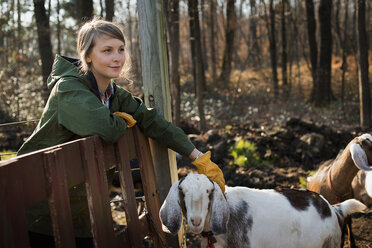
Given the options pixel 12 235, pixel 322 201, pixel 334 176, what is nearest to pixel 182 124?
pixel 334 176

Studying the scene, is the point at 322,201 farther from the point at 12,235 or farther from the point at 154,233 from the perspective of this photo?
the point at 12,235

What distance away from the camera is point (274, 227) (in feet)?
10.0

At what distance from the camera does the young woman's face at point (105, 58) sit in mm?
→ 2791

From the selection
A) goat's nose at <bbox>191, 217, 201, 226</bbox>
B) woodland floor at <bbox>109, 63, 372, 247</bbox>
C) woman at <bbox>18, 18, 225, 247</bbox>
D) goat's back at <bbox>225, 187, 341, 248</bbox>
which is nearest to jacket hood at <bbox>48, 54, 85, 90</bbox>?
woman at <bbox>18, 18, 225, 247</bbox>

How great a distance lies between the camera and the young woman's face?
9.16ft

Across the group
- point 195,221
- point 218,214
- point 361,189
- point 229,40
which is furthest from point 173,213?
point 229,40

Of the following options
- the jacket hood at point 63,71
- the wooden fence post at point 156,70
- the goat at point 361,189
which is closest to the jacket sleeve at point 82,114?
the jacket hood at point 63,71

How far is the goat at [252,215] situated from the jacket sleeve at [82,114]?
0.68 metres

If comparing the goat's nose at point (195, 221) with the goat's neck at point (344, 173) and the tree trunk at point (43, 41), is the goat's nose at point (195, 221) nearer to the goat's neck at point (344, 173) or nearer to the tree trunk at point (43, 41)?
the goat's neck at point (344, 173)

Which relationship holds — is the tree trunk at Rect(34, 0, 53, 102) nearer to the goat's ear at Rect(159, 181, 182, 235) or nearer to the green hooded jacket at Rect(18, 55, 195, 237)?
the green hooded jacket at Rect(18, 55, 195, 237)

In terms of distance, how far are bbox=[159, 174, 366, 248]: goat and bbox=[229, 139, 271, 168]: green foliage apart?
371 centimetres

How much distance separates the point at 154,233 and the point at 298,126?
6.46 meters

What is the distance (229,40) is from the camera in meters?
17.6

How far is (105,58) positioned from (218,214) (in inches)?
58.4
